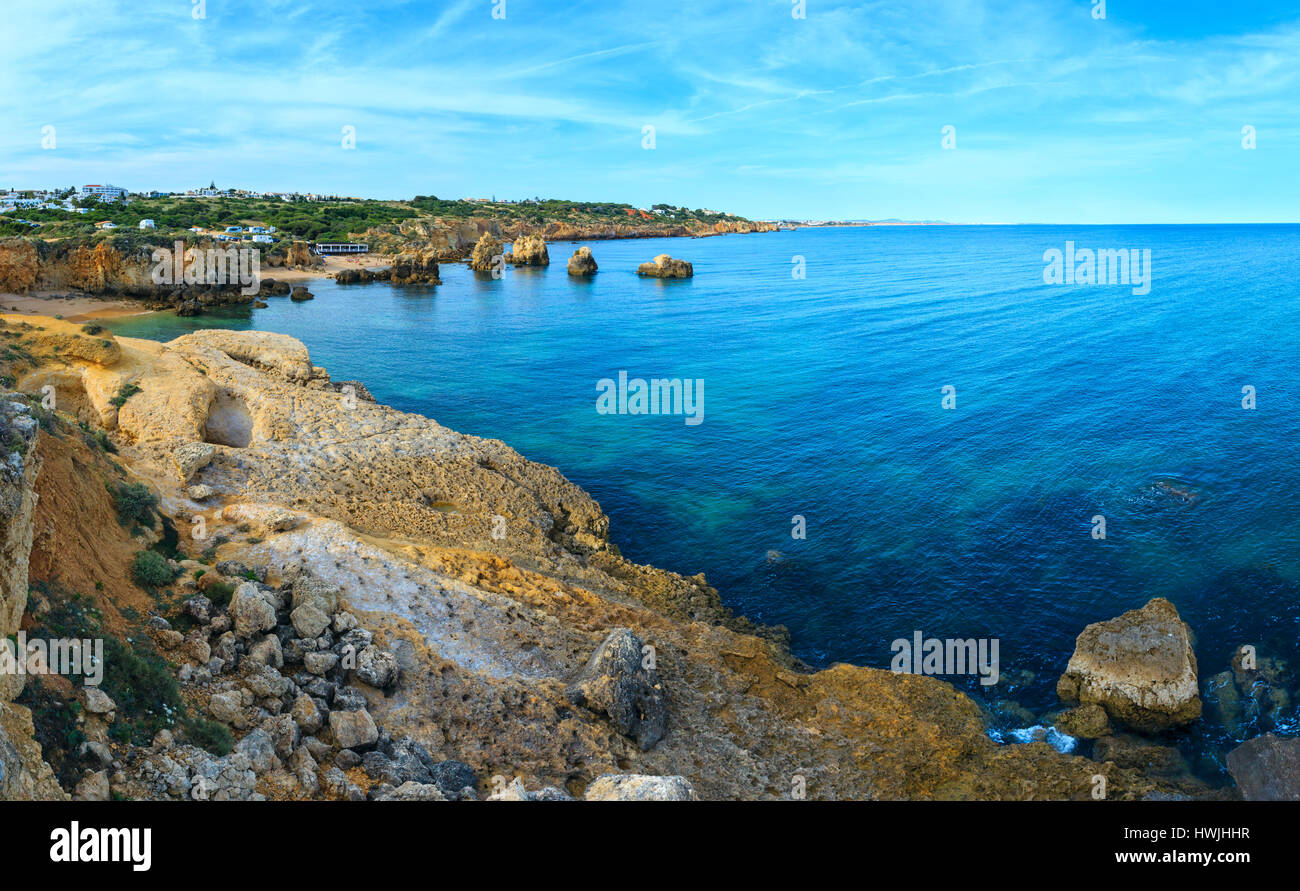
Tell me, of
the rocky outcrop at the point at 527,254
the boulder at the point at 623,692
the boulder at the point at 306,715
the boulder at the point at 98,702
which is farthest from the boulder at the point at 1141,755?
the rocky outcrop at the point at 527,254

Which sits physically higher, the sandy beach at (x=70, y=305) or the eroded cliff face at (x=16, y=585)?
the sandy beach at (x=70, y=305)

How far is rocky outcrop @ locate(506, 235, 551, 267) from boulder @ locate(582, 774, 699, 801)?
Result: 140m

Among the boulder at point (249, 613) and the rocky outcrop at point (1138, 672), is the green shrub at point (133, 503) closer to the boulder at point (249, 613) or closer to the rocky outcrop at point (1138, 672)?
the boulder at point (249, 613)

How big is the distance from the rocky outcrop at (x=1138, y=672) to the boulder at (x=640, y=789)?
14.4 m

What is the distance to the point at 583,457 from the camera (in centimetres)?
4028

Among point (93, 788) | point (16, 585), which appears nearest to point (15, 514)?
point (16, 585)

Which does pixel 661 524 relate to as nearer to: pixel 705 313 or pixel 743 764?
pixel 743 764

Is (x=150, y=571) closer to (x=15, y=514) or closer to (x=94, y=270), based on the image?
(x=15, y=514)

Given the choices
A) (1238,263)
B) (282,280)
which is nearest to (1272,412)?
(282,280)

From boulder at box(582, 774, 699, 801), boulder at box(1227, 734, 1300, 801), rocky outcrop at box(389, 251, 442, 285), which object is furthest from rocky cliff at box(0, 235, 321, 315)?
boulder at box(1227, 734, 1300, 801)

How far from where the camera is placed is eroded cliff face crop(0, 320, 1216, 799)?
15.6 metres

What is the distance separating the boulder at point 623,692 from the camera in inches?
704

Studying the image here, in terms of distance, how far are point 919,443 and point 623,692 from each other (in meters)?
29.3
